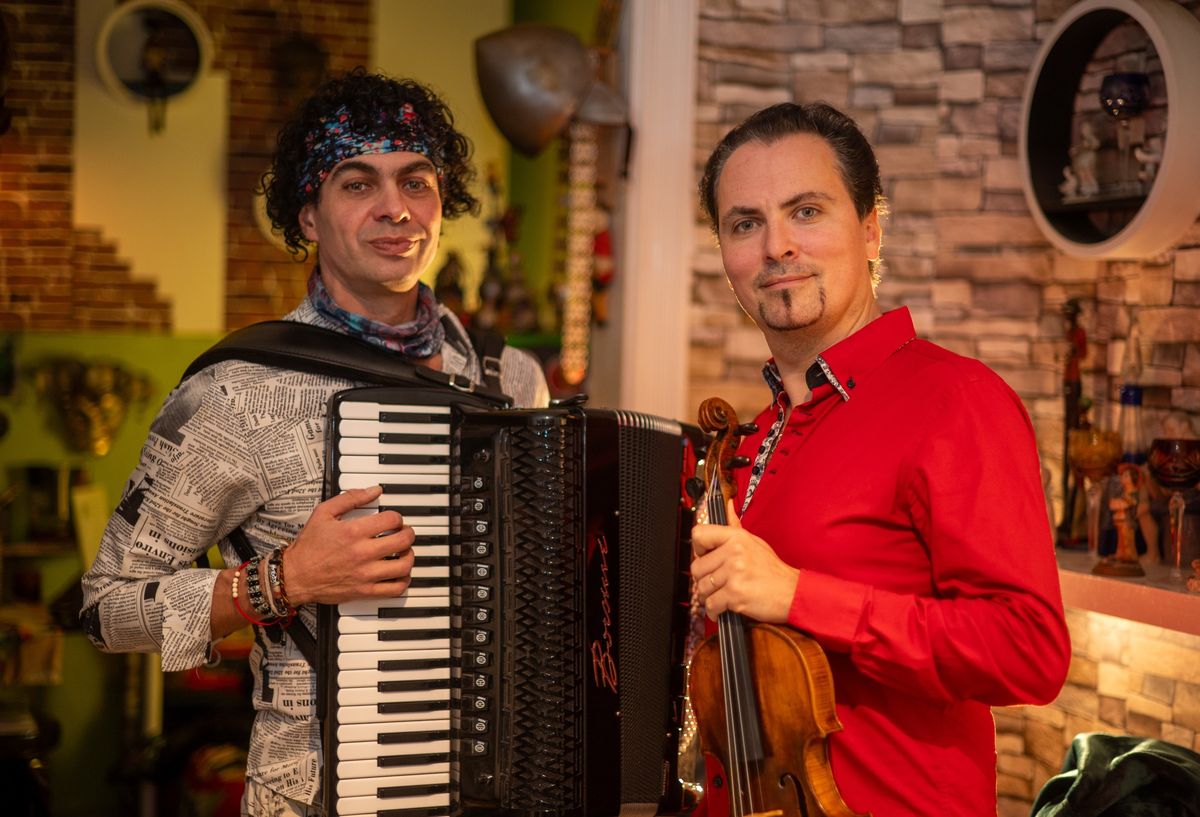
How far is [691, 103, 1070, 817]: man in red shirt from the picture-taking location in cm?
147

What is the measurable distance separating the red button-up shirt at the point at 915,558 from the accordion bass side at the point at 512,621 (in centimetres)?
26

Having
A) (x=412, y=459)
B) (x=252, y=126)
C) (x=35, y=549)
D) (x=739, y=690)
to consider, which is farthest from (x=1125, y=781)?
(x=252, y=126)

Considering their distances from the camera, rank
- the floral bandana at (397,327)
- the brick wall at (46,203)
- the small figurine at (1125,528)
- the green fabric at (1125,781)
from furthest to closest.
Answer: the brick wall at (46,203), the small figurine at (1125,528), the green fabric at (1125,781), the floral bandana at (397,327)

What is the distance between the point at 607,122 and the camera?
11.6ft

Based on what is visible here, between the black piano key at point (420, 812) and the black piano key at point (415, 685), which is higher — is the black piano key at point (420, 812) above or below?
below

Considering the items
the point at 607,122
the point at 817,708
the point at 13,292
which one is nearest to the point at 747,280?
the point at 817,708

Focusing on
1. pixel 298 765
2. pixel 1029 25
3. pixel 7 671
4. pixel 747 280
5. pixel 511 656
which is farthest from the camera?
pixel 7 671

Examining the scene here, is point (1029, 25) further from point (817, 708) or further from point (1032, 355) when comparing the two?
point (817, 708)

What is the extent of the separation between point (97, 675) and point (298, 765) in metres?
4.04

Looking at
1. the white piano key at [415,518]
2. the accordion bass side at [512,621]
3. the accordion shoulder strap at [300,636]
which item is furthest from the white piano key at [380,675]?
the white piano key at [415,518]

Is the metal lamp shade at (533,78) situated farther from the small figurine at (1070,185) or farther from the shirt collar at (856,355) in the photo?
the shirt collar at (856,355)

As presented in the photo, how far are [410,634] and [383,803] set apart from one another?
273 millimetres

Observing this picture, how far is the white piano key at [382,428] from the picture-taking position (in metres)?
1.91

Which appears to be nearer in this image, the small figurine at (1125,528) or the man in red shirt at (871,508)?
the man in red shirt at (871,508)
